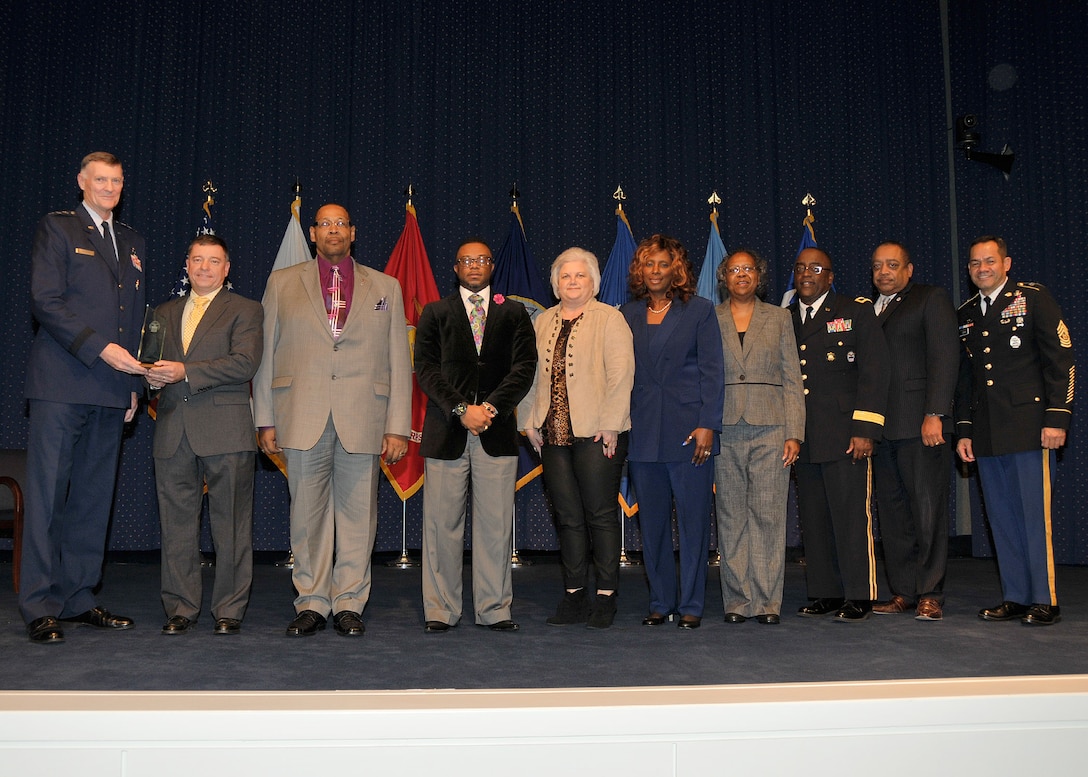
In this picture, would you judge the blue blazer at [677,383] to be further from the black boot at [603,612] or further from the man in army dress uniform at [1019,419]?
the man in army dress uniform at [1019,419]

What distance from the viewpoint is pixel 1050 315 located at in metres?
3.79

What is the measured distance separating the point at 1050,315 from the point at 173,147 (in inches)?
220

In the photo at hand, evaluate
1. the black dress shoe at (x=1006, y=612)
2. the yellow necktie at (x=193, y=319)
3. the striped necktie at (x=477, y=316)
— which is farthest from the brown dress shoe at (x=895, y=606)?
the yellow necktie at (x=193, y=319)

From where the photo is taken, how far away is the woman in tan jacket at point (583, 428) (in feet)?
11.8

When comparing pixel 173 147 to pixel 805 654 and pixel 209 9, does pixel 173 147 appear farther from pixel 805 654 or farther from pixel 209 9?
pixel 805 654

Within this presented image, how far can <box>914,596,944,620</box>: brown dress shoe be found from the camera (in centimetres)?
374

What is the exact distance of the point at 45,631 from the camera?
3.12 m

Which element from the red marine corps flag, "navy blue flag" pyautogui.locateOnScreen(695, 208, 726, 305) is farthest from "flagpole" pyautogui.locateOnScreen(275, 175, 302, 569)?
"navy blue flag" pyautogui.locateOnScreen(695, 208, 726, 305)

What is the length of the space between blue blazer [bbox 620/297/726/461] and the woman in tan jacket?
12 centimetres

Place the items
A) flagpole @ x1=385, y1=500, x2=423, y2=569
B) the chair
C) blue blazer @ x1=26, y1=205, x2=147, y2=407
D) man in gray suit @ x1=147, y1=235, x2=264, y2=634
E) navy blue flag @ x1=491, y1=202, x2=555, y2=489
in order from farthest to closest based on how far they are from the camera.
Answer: navy blue flag @ x1=491, y1=202, x2=555, y2=489
flagpole @ x1=385, y1=500, x2=423, y2=569
the chair
man in gray suit @ x1=147, y1=235, x2=264, y2=634
blue blazer @ x1=26, y1=205, x2=147, y2=407

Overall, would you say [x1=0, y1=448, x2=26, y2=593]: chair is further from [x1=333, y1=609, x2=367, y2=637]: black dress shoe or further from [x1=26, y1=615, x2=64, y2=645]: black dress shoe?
[x1=333, y1=609, x2=367, y2=637]: black dress shoe

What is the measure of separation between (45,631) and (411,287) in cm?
332

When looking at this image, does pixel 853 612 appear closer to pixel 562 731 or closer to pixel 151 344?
pixel 562 731

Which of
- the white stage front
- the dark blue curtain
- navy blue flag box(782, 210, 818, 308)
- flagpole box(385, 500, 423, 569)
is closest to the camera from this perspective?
the white stage front
